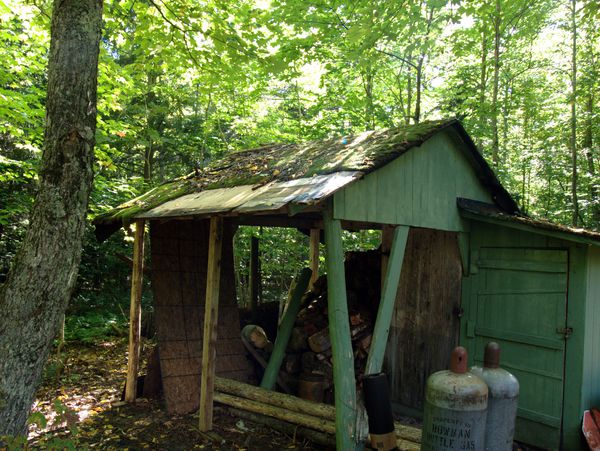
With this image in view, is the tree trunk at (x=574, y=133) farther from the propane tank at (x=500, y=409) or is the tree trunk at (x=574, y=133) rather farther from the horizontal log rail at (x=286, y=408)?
the propane tank at (x=500, y=409)

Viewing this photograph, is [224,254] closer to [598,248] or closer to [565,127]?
[598,248]

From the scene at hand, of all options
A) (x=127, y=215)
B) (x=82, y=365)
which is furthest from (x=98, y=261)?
(x=127, y=215)

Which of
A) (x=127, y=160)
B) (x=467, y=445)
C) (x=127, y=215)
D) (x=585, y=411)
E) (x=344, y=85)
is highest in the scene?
(x=344, y=85)

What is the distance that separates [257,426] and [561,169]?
1169 cm

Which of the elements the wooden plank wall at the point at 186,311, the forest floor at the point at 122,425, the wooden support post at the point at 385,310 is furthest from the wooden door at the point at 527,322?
the wooden plank wall at the point at 186,311

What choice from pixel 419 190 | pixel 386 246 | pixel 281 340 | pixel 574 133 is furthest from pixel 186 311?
pixel 574 133

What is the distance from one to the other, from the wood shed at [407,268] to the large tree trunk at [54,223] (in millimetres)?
1508

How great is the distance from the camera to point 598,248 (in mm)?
5332

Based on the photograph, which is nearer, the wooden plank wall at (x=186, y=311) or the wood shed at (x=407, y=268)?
the wood shed at (x=407, y=268)

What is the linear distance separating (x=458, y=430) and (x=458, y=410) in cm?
14

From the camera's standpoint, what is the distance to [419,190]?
5609 millimetres

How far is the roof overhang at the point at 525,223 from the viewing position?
4875 millimetres

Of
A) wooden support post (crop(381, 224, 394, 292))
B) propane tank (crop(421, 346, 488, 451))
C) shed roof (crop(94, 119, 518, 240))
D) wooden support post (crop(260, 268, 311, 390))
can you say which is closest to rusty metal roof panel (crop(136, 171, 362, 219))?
shed roof (crop(94, 119, 518, 240))

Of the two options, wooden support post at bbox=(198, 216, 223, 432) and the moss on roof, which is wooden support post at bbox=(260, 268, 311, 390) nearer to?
wooden support post at bbox=(198, 216, 223, 432)
